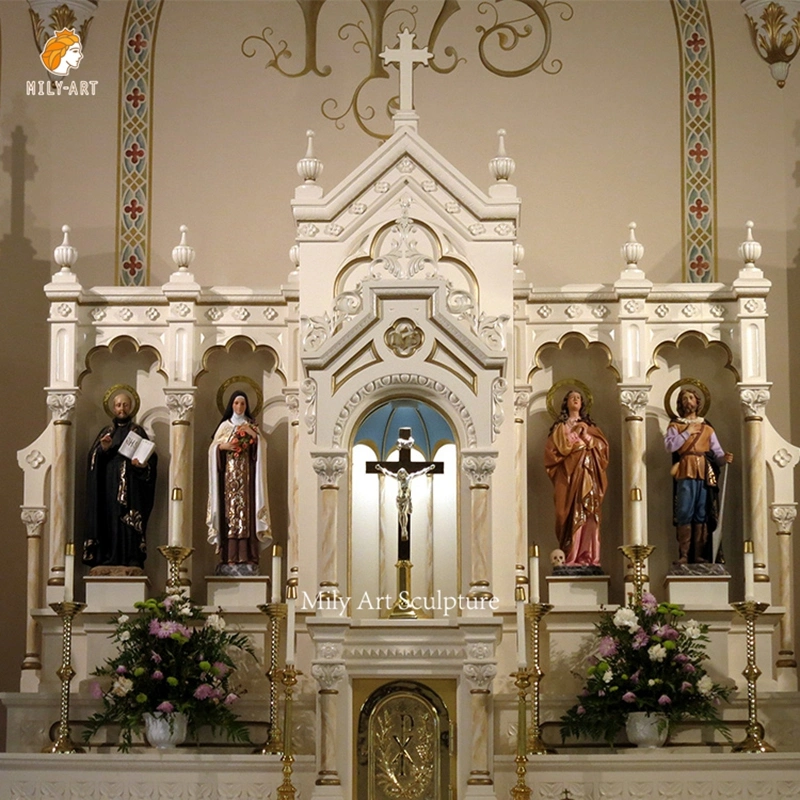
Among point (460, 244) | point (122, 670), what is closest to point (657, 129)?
point (460, 244)

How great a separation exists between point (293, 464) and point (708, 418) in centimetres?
301

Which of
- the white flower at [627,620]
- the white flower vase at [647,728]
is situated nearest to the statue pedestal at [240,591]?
the white flower at [627,620]

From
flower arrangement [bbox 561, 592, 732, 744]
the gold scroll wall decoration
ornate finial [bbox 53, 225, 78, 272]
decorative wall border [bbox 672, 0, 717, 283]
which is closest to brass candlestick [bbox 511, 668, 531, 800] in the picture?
flower arrangement [bbox 561, 592, 732, 744]

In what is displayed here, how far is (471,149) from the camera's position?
48.4ft

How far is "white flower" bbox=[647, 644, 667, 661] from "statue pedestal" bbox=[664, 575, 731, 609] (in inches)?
31.0

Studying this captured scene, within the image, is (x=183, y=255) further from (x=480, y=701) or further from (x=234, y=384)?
(x=480, y=701)

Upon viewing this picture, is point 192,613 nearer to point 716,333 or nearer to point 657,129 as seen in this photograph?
point 716,333

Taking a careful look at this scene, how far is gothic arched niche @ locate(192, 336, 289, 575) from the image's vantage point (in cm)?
1358

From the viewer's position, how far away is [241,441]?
13.2 metres

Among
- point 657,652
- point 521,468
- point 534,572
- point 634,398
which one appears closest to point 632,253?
point 634,398

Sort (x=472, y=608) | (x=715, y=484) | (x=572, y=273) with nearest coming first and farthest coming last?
1. (x=472, y=608)
2. (x=715, y=484)
3. (x=572, y=273)

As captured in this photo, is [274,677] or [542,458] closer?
[274,677]

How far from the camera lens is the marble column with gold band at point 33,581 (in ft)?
43.1

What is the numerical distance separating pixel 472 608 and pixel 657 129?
462 centimetres
